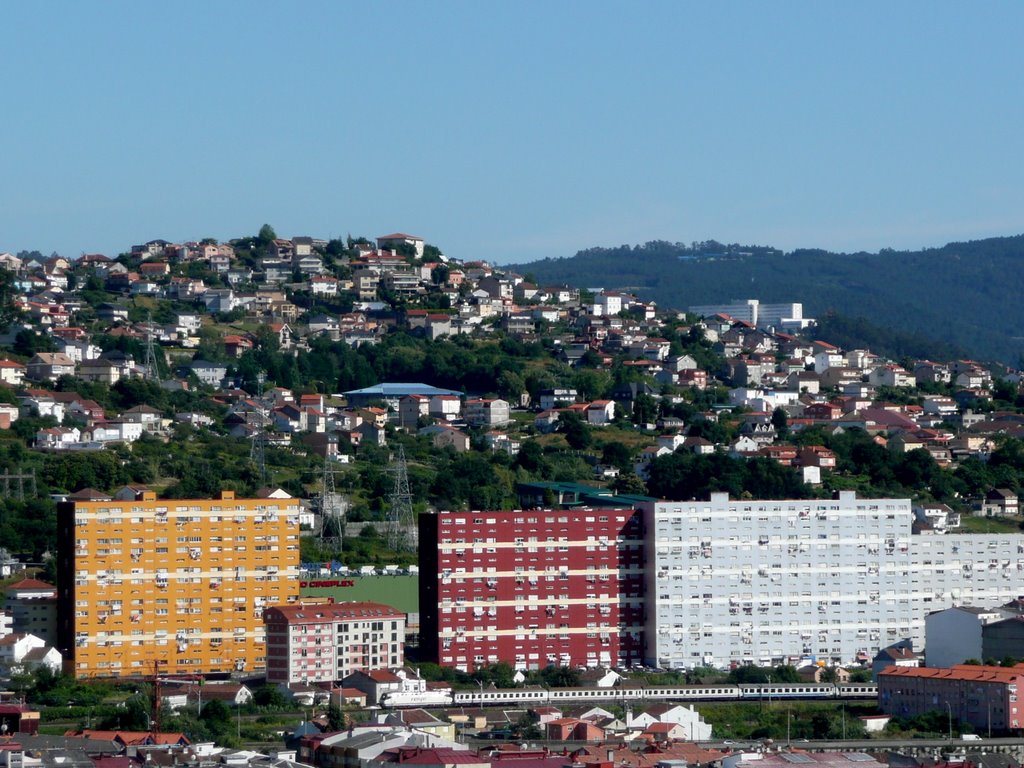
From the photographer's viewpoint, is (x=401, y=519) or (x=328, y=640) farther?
(x=401, y=519)

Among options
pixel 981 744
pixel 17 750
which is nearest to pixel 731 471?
pixel 981 744

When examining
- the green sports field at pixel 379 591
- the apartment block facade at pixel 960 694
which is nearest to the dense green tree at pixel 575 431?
the green sports field at pixel 379 591

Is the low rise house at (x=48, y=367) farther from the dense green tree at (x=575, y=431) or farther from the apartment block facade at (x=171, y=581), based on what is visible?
the apartment block facade at (x=171, y=581)

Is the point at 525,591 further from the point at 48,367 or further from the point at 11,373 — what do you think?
the point at 48,367

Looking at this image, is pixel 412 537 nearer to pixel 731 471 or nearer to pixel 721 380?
pixel 731 471

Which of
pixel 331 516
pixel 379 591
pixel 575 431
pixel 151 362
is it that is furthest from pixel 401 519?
pixel 151 362

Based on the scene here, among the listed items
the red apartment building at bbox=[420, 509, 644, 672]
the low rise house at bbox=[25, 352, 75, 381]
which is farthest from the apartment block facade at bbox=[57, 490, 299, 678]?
the low rise house at bbox=[25, 352, 75, 381]
